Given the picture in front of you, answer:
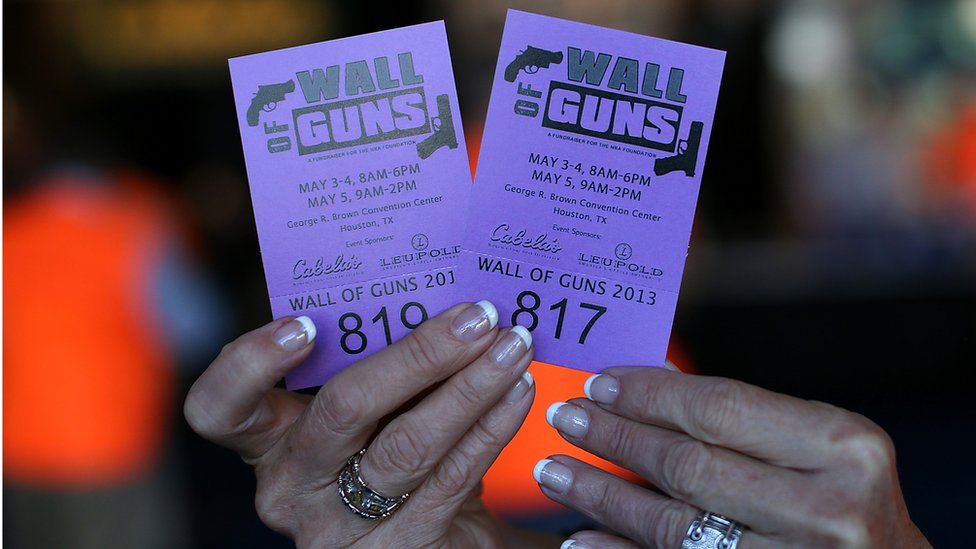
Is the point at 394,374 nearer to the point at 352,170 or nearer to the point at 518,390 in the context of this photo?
the point at 518,390

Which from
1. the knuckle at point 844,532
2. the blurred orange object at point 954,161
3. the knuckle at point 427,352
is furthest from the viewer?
the blurred orange object at point 954,161

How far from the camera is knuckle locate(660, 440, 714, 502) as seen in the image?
108cm

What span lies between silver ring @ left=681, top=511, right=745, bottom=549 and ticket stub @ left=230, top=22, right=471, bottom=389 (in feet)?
1.59

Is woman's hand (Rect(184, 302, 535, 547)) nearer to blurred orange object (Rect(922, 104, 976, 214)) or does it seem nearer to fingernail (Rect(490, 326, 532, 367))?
fingernail (Rect(490, 326, 532, 367))

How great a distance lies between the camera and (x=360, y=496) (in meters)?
1.22

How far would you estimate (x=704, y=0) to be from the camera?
20.3 ft

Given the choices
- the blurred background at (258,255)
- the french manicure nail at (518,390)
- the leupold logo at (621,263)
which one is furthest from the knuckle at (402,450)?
the blurred background at (258,255)

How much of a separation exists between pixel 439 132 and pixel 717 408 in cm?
54

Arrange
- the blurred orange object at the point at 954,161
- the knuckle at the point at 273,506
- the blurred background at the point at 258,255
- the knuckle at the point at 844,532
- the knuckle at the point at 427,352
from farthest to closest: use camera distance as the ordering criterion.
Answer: the blurred orange object at the point at 954,161 < the blurred background at the point at 258,255 < the knuckle at the point at 273,506 < the knuckle at the point at 427,352 < the knuckle at the point at 844,532

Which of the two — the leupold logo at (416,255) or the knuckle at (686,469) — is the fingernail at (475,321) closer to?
the leupold logo at (416,255)

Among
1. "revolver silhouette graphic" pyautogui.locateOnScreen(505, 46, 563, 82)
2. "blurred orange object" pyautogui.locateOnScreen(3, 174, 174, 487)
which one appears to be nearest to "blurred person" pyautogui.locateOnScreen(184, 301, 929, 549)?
"revolver silhouette graphic" pyautogui.locateOnScreen(505, 46, 563, 82)

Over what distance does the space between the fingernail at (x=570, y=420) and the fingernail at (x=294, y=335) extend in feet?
1.17

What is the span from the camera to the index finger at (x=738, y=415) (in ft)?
3.38

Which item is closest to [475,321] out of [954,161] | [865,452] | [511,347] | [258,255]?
[511,347]
